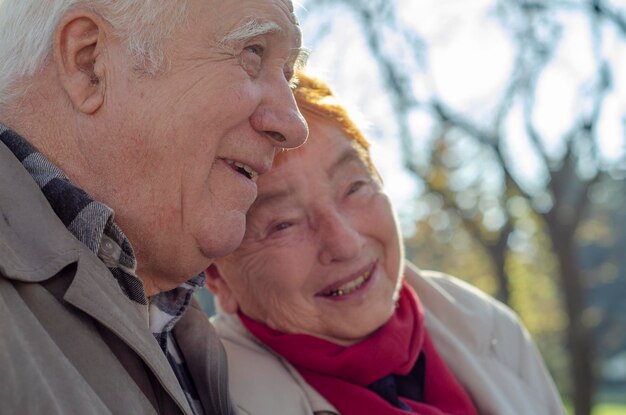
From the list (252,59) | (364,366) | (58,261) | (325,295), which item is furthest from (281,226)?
(58,261)

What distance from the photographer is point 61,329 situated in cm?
186

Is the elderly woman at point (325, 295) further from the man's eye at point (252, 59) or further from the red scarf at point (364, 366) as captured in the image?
the man's eye at point (252, 59)

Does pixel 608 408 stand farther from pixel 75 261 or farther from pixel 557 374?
pixel 75 261

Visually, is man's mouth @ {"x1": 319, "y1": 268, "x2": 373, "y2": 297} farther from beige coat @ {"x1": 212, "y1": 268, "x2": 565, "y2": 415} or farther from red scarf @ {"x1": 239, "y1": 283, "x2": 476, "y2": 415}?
beige coat @ {"x1": 212, "y1": 268, "x2": 565, "y2": 415}

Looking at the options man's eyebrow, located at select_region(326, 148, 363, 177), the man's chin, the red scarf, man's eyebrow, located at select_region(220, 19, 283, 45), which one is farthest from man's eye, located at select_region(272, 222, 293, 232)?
man's eyebrow, located at select_region(220, 19, 283, 45)

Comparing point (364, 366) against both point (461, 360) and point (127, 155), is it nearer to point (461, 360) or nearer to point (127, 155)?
point (461, 360)

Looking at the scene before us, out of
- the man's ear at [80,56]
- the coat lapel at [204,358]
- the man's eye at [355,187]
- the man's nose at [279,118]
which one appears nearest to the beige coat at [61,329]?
the man's ear at [80,56]

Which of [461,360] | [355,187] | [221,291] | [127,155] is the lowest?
[461,360]

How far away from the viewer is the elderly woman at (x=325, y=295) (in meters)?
2.91

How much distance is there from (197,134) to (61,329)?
24.7 inches

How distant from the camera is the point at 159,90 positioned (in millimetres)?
2191

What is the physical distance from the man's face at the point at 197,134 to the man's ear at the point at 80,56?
37mm

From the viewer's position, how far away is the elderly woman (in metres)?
2.91

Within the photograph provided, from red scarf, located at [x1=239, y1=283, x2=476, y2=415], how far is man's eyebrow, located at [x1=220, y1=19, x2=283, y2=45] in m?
1.12
